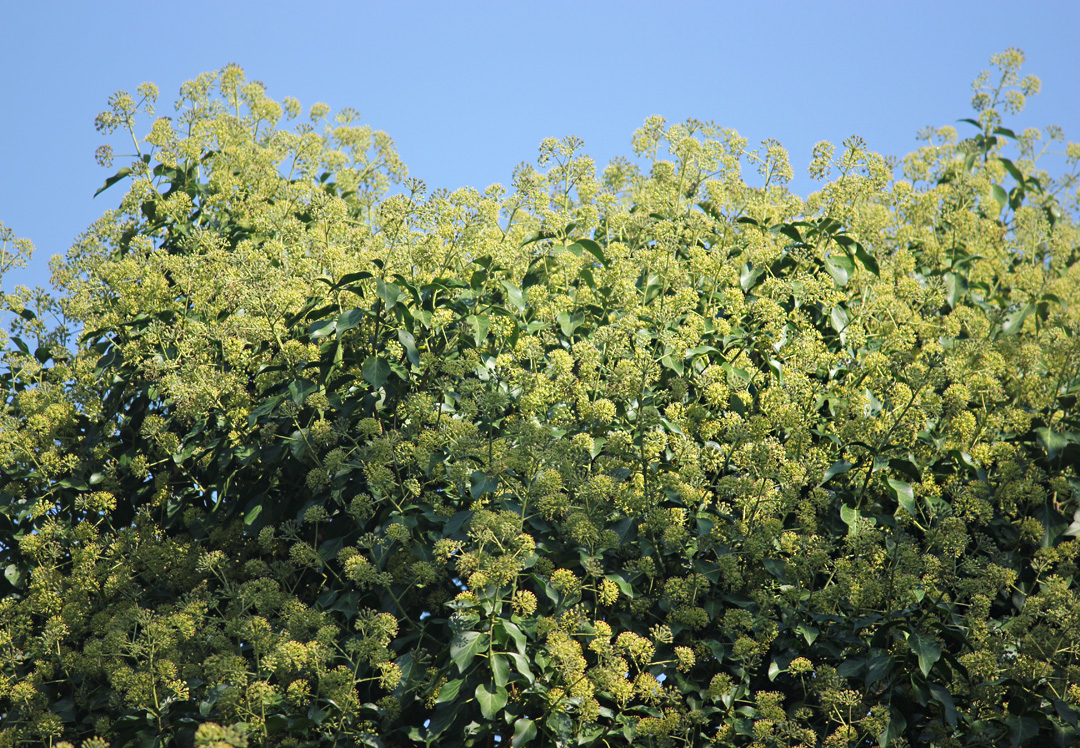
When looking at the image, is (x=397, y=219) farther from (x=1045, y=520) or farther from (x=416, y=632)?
(x=1045, y=520)

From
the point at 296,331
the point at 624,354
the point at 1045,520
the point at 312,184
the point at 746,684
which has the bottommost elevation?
the point at 746,684

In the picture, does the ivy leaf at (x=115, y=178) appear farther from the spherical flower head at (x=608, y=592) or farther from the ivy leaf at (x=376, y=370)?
the spherical flower head at (x=608, y=592)

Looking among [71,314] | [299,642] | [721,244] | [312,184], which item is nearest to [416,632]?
[299,642]

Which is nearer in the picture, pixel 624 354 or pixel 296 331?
pixel 624 354

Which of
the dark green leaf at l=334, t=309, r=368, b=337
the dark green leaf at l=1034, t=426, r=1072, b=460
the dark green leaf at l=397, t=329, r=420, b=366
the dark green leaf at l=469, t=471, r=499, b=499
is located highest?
the dark green leaf at l=334, t=309, r=368, b=337

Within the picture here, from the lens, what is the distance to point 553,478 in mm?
3781

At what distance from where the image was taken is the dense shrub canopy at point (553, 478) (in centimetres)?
369

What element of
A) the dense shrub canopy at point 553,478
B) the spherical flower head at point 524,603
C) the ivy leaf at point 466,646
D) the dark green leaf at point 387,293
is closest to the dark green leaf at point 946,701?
the dense shrub canopy at point 553,478

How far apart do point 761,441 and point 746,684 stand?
1.01 metres

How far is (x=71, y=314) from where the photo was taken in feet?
17.7

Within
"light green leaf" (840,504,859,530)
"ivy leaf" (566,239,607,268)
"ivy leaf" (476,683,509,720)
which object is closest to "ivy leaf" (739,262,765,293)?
"ivy leaf" (566,239,607,268)

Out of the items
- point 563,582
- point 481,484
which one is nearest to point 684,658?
point 563,582

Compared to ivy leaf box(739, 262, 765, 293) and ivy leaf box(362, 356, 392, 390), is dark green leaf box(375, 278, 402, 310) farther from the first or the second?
ivy leaf box(739, 262, 765, 293)

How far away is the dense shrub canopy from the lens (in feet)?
12.1
